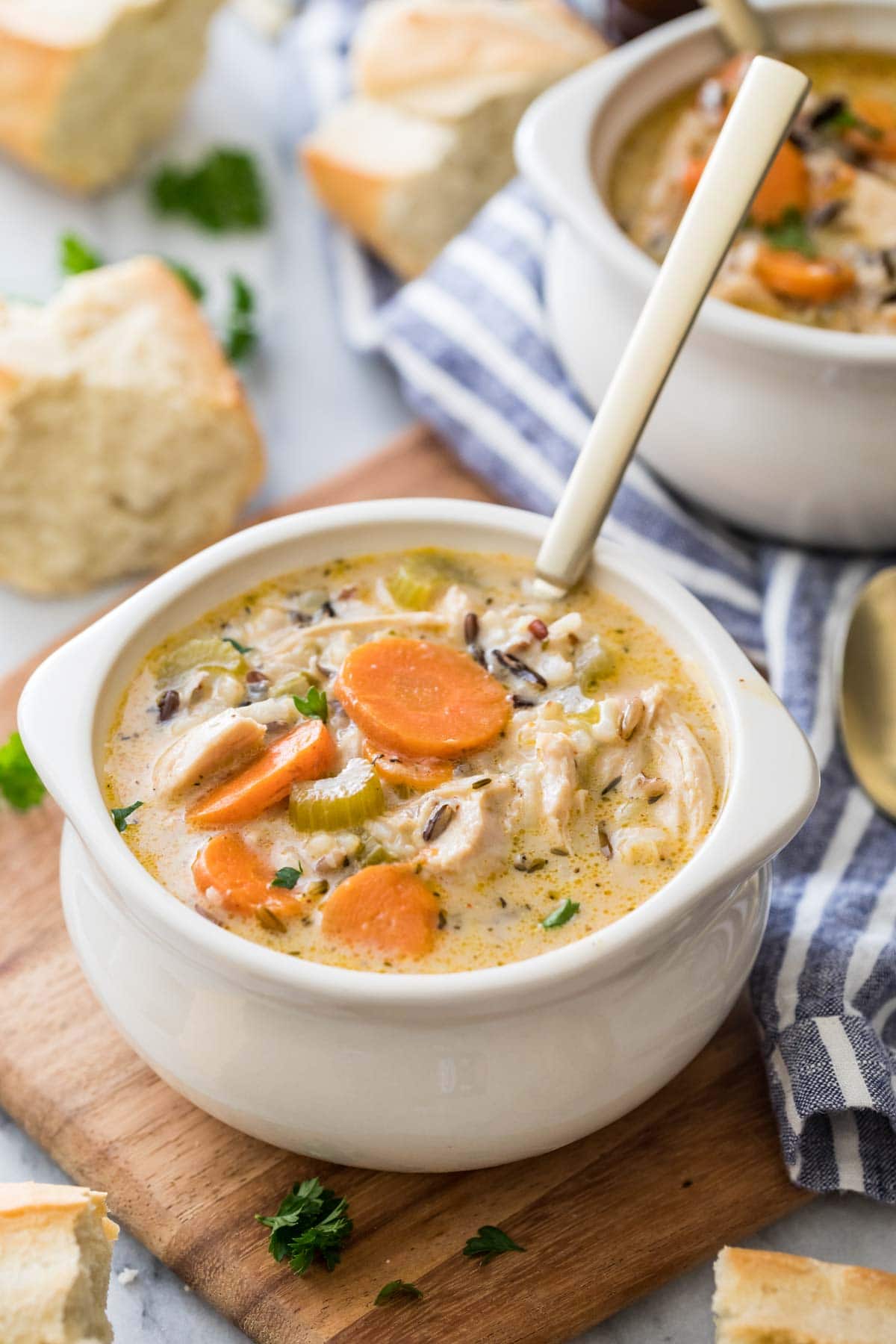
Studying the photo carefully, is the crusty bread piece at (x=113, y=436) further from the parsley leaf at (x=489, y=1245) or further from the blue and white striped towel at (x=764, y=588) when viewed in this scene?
the parsley leaf at (x=489, y=1245)

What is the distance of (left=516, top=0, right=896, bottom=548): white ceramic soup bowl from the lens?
274cm

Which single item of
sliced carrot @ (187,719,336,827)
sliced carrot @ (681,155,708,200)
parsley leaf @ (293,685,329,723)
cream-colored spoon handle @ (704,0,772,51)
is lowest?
sliced carrot @ (681,155,708,200)

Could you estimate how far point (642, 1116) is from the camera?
88.0 inches

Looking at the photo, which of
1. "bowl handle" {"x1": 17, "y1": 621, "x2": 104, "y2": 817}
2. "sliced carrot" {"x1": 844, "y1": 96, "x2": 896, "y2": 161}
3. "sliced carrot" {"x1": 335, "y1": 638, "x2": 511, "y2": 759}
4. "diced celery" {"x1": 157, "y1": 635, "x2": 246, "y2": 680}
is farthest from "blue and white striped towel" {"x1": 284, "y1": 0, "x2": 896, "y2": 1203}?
"bowl handle" {"x1": 17, "y1": 621, "x2": 104, "y2": 817}

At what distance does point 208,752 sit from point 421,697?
12.7 inches

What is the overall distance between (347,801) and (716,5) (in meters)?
2.18

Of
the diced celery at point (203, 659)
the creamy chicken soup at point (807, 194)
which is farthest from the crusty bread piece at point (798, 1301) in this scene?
the creamy chicken soup at point (807, 194)

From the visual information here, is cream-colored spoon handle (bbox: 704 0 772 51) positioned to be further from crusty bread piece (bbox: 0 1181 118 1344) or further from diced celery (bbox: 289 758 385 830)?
crusty bread piece (bbox: 0 1181 118 1344)

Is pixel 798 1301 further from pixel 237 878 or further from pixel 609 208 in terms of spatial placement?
pixel 609 208

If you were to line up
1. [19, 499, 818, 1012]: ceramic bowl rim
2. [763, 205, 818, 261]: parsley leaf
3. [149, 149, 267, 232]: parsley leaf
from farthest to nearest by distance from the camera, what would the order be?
[149, 149, 267, 232]: parsley leaf, [763, 205, 818, 261]: parsley leaf, [19, 499, 818, 1012]: ceramic bowl rim

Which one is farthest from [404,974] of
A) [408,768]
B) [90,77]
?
[90,77]

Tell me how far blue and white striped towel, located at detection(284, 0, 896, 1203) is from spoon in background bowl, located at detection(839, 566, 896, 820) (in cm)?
3

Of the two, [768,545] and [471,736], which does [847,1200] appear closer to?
[471,736]

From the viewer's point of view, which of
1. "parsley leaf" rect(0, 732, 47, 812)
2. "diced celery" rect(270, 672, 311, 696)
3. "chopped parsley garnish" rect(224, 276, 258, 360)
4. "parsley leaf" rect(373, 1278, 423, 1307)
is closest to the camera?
"parsley leaf" rect(373, 1278, 423, 1307)
